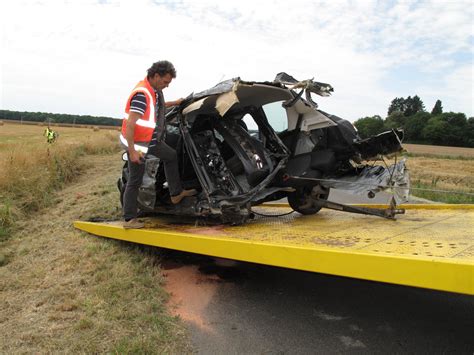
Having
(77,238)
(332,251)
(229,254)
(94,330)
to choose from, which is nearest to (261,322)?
(229,254)

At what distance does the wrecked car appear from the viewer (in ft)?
14.8

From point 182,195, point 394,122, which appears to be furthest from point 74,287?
point 394,122

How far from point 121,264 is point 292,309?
193cm

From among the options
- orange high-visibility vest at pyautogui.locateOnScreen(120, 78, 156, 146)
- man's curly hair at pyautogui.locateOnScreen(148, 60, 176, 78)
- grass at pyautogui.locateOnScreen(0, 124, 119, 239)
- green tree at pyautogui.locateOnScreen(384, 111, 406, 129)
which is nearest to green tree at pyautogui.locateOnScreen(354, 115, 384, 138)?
green tree at pyautogui.locateOnScreen(384, 111, 406, 129)

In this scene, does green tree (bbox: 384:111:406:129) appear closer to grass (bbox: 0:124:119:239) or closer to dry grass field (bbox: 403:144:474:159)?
dry grass field (bbox: 403:144:474:159)

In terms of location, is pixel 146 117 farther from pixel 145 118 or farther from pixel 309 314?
pixel 309 314

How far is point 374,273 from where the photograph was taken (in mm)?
2760

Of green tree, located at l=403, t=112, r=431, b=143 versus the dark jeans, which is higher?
green tree, located at l=403, t=112, r=431, b=143

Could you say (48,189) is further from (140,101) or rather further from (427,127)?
(427,127)

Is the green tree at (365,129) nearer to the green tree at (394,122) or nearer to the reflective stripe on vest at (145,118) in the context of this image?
the green tree at (394,122)

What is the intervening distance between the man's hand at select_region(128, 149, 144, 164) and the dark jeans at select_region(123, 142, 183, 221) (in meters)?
0.17

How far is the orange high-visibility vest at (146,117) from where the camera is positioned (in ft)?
14.1

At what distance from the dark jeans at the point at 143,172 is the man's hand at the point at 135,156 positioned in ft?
0.56

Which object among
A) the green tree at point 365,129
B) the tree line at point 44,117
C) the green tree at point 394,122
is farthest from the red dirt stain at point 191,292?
the tree line at point 44,117
